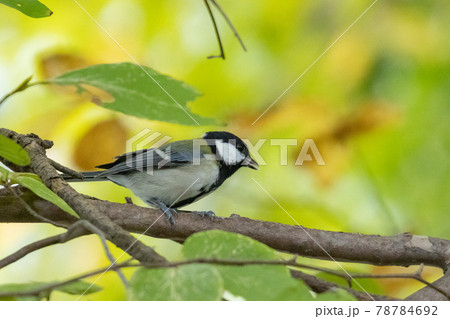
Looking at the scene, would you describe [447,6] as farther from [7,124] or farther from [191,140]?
[7,124]

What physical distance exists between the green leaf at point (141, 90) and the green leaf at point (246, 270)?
0.06 meters

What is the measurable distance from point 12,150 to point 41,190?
0.11ft

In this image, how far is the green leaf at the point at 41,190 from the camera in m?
0.29

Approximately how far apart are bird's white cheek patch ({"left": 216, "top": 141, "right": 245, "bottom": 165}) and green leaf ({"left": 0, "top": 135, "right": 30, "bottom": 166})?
78 centimetres

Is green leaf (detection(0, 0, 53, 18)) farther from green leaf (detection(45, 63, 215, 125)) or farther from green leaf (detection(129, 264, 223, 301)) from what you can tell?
green leaf (detection(129, 264, 223, 301))

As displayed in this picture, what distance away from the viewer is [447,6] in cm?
102

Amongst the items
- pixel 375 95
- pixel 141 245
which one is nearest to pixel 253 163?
pixel 375 95

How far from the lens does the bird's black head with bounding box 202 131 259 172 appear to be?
3.55 feet

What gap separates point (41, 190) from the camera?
303 mm

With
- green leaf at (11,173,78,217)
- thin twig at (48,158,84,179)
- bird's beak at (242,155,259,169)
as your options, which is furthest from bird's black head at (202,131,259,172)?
green leaf at (11,173,78,217)

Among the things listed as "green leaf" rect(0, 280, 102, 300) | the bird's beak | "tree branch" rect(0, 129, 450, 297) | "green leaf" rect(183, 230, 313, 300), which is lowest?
"green leaf" rect(0, 280, 102, 300)

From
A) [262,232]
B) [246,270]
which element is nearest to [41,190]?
[246,270]

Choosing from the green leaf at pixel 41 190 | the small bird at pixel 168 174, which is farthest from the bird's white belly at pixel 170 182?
the green leaf at pixel 41 190

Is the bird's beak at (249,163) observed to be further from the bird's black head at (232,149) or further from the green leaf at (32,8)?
the green leaf at (32,8)
